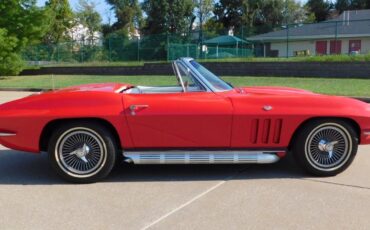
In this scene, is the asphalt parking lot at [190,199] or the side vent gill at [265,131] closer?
the asphalt parking lot at [190,199]

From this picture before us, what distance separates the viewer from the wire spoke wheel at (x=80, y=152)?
4820mm

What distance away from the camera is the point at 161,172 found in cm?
526

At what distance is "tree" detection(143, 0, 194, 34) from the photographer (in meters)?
54.0

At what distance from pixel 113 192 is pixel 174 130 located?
0.87m

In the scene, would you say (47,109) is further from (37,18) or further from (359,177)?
(37,18)

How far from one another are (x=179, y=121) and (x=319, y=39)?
3832cm

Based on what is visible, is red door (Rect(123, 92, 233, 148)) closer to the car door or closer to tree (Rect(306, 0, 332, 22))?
the car door

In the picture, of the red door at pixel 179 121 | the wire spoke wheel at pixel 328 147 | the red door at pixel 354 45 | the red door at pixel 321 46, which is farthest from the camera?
the red door at pixel 321 46

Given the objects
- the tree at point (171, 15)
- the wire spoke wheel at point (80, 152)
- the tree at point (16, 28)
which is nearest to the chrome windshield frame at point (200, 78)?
the wire spoke wheel at point (80, 152)

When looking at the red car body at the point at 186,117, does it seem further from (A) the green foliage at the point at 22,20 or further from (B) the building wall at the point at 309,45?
(B) the building wall at the point at 309,45

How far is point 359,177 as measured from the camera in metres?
4.98

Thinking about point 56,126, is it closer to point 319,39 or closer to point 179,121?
point 179,121

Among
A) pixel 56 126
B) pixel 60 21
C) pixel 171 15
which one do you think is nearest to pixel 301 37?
pixel 171 15

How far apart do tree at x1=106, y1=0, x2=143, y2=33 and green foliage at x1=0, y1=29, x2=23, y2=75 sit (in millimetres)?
46970
